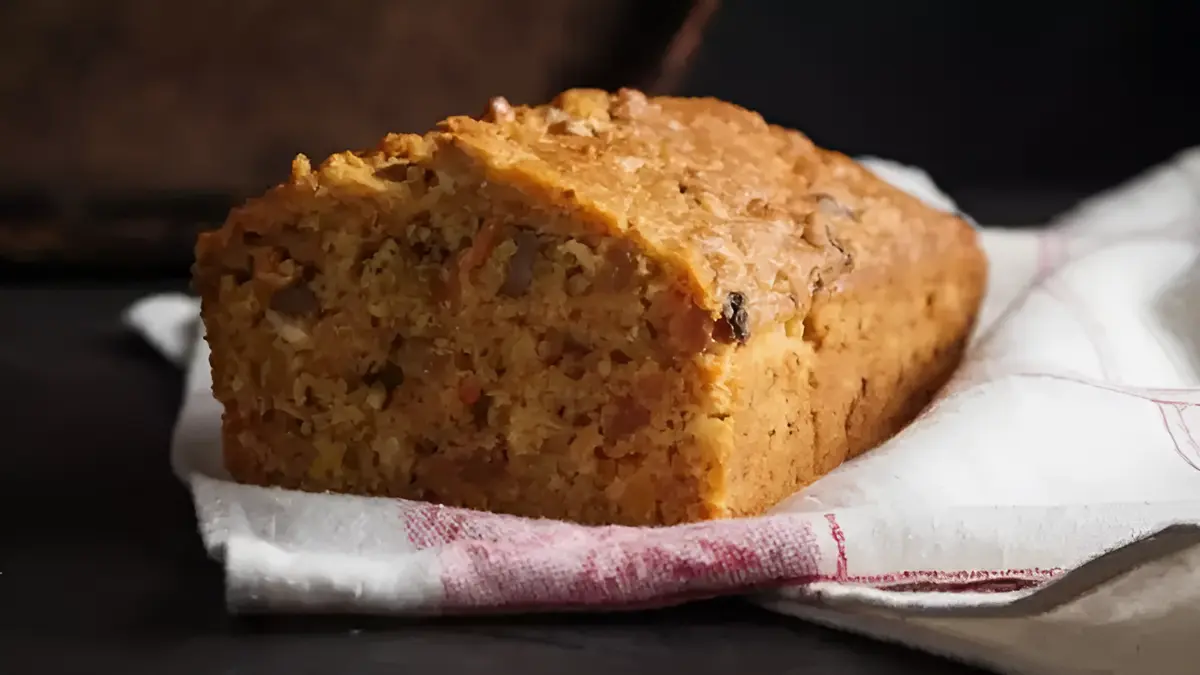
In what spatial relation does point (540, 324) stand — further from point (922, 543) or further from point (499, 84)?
point (499, 84)

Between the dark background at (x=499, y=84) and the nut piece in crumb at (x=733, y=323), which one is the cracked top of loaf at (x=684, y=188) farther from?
the dark background at (x=499, y=84)

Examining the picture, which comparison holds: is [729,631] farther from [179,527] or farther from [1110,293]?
[1110,293]

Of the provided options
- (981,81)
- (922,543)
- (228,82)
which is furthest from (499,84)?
(922,543)

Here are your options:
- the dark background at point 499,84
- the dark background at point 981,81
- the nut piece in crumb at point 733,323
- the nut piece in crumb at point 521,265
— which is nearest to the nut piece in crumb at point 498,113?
the nut piece in crumb at point 521,265

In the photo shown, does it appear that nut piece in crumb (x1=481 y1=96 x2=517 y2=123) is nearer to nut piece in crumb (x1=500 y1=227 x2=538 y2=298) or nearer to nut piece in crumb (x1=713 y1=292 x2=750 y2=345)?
nut piece in crumb (x1=500 y1=227 x2=538 y2=298)

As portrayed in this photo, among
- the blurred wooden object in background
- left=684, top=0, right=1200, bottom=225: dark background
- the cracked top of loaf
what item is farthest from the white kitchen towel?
left=684, top=0, right=1200, bottom=225: dark background

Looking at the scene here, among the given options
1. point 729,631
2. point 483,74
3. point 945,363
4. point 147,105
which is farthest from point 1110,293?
point 147,105
